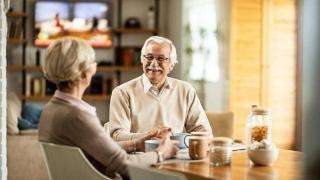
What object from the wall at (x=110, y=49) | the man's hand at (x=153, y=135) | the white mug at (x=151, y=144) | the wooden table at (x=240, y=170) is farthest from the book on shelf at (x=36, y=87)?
the wooden table at (x=240, y=170)

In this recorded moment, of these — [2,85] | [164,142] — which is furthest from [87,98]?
[164,142]

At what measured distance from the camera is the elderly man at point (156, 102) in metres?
2.96

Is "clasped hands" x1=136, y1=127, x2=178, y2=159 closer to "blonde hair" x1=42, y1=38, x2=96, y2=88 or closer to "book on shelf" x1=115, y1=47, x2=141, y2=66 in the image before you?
"blonde hair" x1=42, y1=38, x2=96, y2=88

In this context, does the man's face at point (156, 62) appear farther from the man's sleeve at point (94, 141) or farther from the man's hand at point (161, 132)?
the man's sleeve at point (94, 141)

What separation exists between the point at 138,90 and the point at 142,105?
0.08m

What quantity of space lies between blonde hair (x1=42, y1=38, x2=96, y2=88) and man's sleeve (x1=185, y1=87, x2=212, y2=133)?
1.09m

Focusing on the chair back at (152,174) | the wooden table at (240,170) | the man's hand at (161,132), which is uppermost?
the chair back at (152,174)

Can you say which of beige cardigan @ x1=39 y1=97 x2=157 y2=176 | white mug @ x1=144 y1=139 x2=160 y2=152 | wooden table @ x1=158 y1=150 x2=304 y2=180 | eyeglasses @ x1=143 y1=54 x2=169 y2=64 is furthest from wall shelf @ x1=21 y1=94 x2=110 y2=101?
beige cardigan @ x1=39 y1=97 x2=157 y2=176

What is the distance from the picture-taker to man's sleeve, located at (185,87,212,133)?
10.00ft

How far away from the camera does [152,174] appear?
5.32 ft

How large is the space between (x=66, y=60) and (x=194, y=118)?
46.2 inches

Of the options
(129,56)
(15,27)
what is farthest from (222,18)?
(15,27)

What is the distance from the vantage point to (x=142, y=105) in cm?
301

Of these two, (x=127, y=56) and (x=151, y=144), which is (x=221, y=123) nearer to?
(x=151, y=144)
